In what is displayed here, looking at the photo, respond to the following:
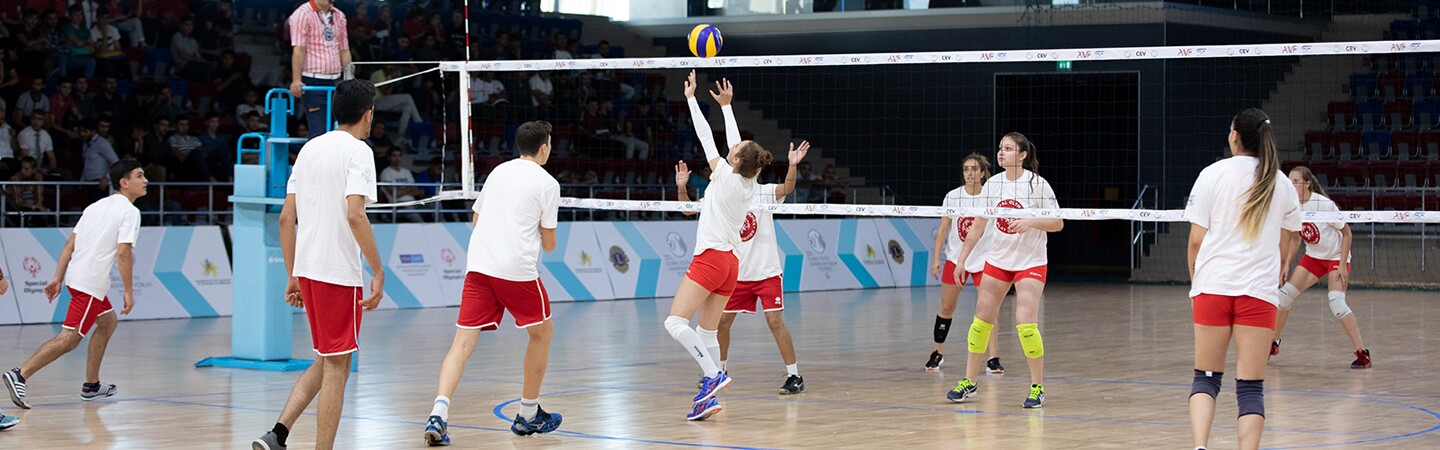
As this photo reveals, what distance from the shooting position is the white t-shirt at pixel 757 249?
988cm

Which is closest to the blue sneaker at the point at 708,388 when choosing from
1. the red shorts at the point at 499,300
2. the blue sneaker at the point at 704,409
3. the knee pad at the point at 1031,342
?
the blue sneaker at the point at 704,409

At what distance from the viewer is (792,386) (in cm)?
981

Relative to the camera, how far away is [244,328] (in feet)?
36.8

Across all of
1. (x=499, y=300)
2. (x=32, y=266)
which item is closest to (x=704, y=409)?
(x=499, y=300)

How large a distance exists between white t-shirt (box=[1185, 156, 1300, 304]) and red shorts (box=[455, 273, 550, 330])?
3.00 m

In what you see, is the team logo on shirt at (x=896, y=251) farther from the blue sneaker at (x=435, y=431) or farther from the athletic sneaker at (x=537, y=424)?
Result: the blue sneaker at (x=435, y=431)

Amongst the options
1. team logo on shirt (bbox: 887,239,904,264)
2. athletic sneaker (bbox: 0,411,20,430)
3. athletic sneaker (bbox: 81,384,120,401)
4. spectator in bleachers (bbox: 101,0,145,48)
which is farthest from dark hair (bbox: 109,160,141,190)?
team logo on shirt (bbox: 887,239,904,264)

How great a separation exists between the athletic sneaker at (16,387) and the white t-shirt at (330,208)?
3.04m

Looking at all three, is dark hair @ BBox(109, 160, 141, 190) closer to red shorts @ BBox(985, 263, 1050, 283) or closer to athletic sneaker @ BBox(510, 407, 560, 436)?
athletic sneaker @ BBox(510, 407, 560, 436)

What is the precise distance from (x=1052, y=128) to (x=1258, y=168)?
60.7 ft

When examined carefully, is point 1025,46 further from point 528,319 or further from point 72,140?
point 528,319

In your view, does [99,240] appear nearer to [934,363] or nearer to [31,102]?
[934,363]

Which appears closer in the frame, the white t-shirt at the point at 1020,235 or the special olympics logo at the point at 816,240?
the white t-shirt at the point at 1020,235

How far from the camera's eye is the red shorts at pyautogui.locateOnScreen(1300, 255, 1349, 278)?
11.8 metres
